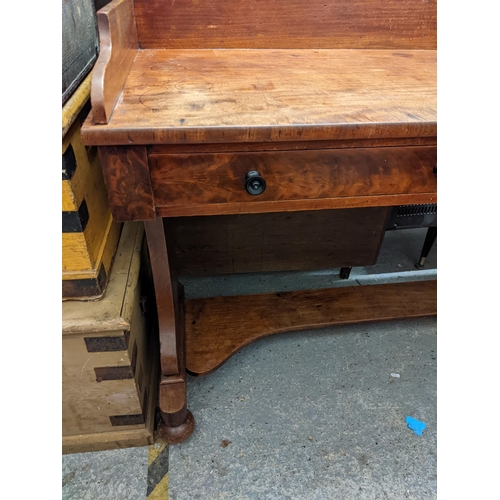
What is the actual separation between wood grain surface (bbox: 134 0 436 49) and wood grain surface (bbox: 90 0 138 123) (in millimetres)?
84

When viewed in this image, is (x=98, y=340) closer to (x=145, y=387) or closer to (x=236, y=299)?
(x=145, y=387)

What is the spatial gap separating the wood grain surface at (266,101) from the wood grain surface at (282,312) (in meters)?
0.69

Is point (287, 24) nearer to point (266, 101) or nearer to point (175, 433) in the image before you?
point (266, 101)

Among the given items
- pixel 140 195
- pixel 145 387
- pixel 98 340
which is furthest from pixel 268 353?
pixel 140 195

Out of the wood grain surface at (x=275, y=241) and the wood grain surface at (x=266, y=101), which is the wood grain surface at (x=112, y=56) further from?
the wood grain surface at (x=275, y=241)

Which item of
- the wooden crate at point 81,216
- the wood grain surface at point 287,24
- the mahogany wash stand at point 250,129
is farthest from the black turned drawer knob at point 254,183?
the wood grain surface at point 287,24

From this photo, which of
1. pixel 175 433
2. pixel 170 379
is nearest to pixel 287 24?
pixel 170 379

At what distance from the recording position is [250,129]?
1.83 ft

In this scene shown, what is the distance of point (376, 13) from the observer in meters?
0.99

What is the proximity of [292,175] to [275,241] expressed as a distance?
0.74m

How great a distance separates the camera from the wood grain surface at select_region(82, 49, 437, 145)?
0.56 metres

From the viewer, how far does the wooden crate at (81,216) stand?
0.71 metres

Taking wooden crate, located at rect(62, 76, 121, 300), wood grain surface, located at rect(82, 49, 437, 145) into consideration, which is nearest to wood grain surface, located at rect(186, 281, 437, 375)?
wooden crate, located at rect(62, 76, 121, 300)

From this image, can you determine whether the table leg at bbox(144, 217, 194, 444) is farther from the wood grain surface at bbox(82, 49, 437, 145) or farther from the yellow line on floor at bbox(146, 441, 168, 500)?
the wood grain surface at bbox(82, 49, 437, 145)
